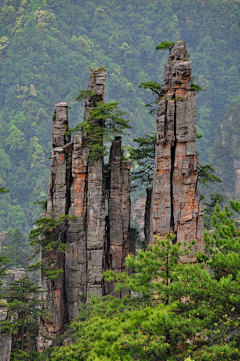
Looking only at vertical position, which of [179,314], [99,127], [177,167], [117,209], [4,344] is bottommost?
[4,344]

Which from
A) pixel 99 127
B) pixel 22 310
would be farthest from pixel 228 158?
pixel 22 310

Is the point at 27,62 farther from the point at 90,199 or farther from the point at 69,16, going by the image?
the point at 90,199

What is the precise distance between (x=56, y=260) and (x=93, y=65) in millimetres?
111712

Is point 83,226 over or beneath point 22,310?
over

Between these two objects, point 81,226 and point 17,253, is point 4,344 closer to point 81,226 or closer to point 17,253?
point 81,226

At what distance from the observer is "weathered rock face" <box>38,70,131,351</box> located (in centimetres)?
3534

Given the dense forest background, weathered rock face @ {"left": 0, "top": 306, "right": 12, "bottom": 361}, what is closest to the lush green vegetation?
weathered rock face @ {"left": 0, "top": 306, "right": 12, "bottom": 361}

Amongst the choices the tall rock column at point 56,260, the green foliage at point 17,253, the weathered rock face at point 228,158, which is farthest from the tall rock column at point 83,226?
the weathered rock face at point 228,158

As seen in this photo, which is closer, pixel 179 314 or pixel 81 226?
pixel 179 314

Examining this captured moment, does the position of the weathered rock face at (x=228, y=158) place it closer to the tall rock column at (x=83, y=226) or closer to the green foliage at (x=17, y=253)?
the green foliage at (x=17, y=253)

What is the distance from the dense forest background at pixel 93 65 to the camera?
11962 cm

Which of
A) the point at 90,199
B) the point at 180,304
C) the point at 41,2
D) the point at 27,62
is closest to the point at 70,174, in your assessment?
the point at 90,199

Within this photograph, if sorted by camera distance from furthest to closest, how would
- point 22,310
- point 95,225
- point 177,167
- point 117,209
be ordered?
point 117,209, point 95,225, point 177,167, point 22,310

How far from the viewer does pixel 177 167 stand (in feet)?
109
